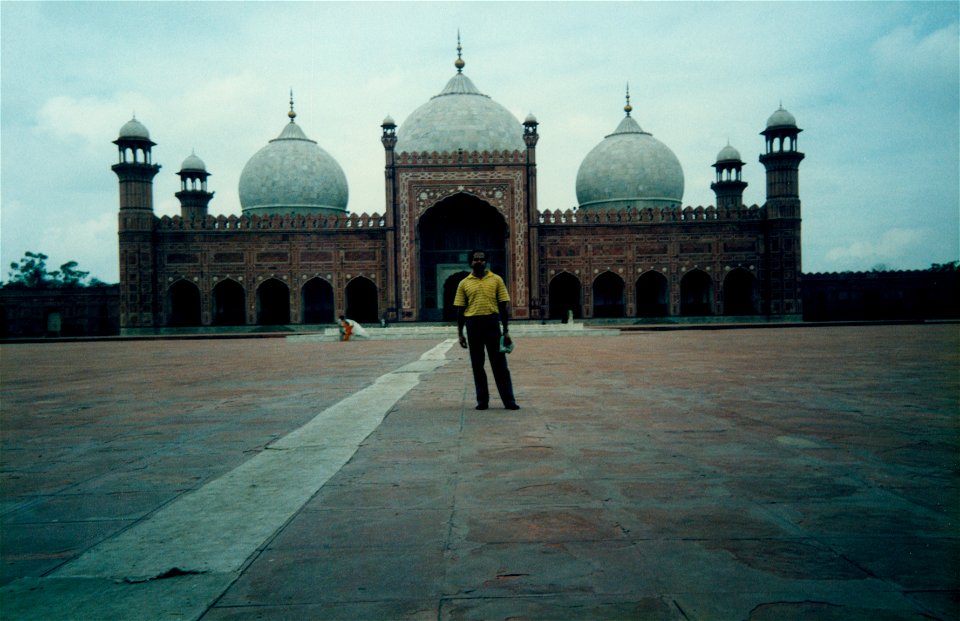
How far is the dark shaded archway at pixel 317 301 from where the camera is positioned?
27359mm

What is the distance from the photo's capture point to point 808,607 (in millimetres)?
1501

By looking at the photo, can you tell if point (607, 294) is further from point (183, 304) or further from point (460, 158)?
point (183, 304)

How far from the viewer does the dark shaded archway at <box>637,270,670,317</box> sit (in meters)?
27.2

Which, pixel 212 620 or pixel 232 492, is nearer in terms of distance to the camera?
pixel 212 620

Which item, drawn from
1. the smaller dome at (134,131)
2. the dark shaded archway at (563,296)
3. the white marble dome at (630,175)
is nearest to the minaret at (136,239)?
the smaller dome at (134,131)

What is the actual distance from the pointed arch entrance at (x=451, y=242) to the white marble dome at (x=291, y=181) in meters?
5.93

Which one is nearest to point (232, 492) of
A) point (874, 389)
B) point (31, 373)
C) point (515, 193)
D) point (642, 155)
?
point (874, 389)

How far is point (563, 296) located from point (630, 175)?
239 inches

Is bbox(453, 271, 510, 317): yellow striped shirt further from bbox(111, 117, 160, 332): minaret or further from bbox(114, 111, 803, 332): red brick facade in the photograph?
bbox(111, 117, 160, 332): minaret

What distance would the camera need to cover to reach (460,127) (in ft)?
92.8

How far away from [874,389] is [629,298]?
71.7ft

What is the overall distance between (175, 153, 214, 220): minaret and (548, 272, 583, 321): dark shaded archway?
1495cm

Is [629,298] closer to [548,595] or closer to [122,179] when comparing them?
[122,179]

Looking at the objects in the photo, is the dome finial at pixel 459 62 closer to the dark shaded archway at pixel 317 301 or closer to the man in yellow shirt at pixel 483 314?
the dark shaded archway at pixel 317 301
